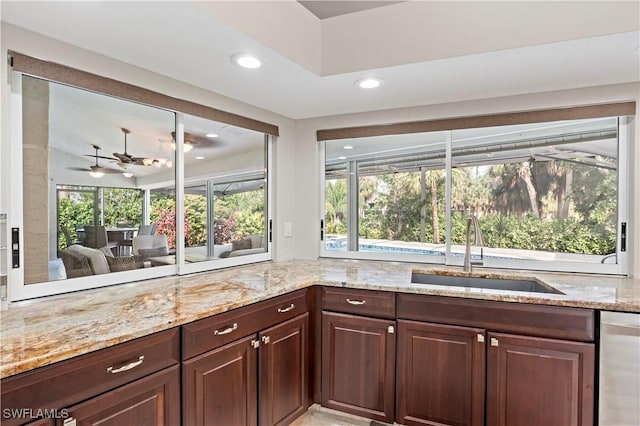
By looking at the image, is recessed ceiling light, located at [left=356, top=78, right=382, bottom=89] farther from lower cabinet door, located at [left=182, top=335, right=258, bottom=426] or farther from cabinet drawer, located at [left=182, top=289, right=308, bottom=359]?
lower cabinet door, located at [left=182, top=335, right=258, bottom=426]

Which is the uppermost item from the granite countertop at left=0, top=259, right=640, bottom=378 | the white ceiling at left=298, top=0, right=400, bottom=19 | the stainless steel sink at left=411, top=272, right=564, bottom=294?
the white ceiling at left=298, top=0, right=400, bottom=19

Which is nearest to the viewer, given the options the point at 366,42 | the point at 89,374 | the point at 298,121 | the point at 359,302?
the point at 89,374

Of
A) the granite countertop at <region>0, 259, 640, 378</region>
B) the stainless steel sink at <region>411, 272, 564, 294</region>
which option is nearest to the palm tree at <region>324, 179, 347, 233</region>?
the granite countertop at <region>0, 259, 640, 378</region>

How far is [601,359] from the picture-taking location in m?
1.85

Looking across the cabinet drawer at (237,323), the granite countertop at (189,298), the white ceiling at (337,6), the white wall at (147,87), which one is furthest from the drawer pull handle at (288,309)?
the white ceiling at (337,6)

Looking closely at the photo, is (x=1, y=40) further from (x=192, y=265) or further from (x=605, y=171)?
(x=605, y=171)

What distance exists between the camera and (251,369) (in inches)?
75.9

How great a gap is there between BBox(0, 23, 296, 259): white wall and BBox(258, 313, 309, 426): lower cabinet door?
1.01 meters

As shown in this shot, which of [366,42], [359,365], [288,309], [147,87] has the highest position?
[366,42]

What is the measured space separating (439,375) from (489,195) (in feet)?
4.54

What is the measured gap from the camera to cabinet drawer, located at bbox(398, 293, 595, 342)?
6.16 feet

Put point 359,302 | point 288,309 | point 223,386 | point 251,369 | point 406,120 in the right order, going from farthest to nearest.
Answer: point 406,120
point 359,302
point 288,309
point 251,369
point 223,386

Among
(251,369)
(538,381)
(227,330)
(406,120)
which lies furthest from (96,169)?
(538,381)

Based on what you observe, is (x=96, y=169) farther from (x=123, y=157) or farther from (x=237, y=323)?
(x=237, y=323)
